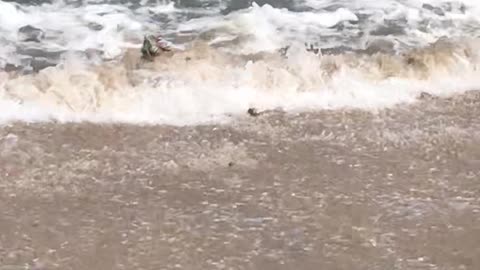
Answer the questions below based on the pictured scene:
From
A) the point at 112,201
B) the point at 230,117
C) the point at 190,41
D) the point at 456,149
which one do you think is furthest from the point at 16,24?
the point at 456,149

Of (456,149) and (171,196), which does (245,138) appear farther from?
(456,149)

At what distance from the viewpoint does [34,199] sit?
372cm

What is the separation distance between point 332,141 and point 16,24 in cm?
192

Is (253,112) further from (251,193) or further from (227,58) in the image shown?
(251,193)

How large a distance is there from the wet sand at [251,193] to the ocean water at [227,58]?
16cm

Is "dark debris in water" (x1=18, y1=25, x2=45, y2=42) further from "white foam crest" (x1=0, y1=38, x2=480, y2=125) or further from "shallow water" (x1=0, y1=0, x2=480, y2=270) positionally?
"white foam crest" (x1=0, y1=38, x2=480, y2=125)

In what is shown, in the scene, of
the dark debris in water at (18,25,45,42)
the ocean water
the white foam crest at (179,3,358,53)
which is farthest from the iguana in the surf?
the dark debris in water at (18,25,45,42)

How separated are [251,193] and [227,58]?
1230 mm

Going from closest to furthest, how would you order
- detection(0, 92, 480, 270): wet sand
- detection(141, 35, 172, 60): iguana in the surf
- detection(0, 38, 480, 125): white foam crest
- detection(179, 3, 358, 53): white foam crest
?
detection(0, 92, 480, 270): wet sand
detection(0, 38, 480, 125): white foam crest
detection(141, 35, 172, 60): iguana in the surf
detection(179, 3, 358, 53): white foam crest

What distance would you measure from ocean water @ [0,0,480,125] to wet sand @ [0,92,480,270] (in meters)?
0.16

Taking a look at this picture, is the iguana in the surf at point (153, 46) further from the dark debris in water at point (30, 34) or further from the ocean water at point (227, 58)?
the dark debris in water at point (30, 34)

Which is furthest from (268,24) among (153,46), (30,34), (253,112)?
(30,34)

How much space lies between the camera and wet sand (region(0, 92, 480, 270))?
11.2 feet

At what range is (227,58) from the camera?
4.87 metres
